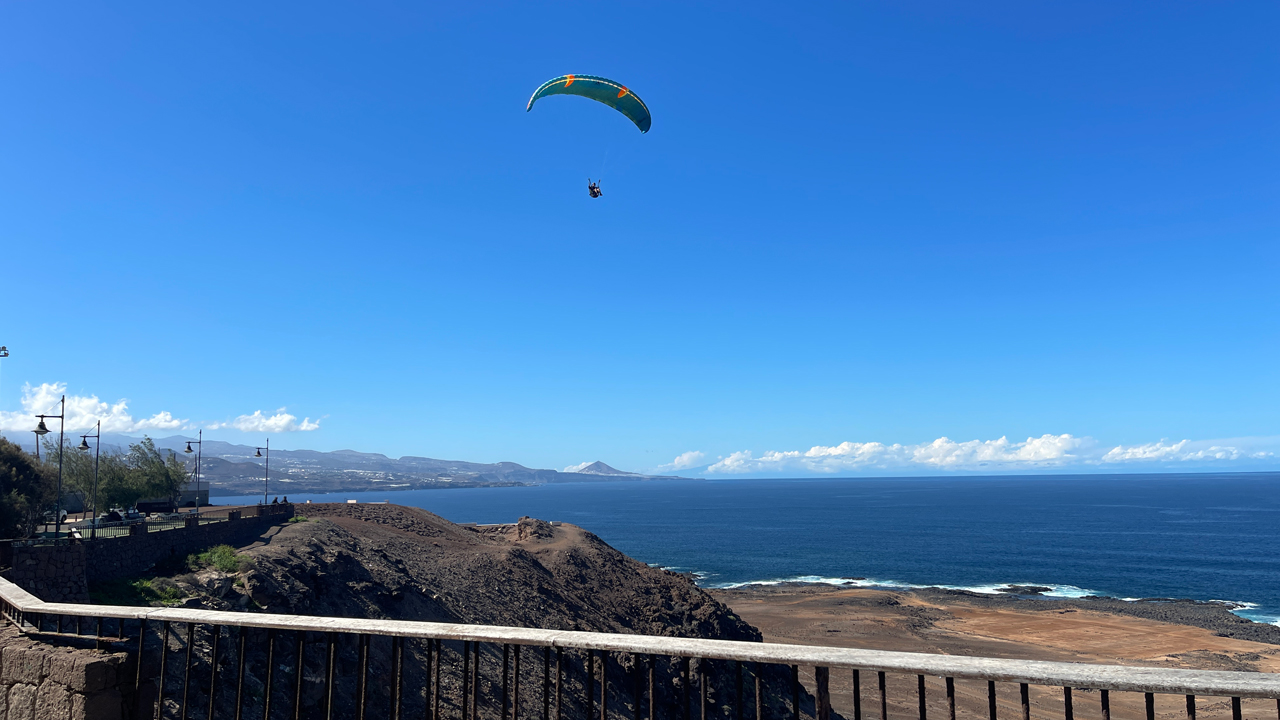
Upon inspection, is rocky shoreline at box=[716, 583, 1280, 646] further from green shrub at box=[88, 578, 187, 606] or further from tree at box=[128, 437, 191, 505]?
green shrub at box=[88, 578, 187, 606]

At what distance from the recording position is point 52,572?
20141 millimetres

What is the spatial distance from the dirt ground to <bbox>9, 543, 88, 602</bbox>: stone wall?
3345cm

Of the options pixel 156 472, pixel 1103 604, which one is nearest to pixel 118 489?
pixel 156 472

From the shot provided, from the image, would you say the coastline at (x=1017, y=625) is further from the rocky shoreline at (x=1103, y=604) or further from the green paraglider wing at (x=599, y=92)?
the green paraglider wing at (x=599, y=92)

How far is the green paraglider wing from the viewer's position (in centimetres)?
2847

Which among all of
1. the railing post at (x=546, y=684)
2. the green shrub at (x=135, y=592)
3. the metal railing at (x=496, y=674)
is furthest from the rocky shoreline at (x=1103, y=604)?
the railing post at (x=546, y=684)

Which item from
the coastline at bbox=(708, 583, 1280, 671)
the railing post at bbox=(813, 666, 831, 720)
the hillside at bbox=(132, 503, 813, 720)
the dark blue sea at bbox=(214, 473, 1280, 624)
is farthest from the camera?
the dark blue sea at bbox=(214, 473, 1280, 624)

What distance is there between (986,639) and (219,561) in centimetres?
5109

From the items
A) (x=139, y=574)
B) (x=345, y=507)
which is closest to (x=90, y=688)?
(x=139, y=574)

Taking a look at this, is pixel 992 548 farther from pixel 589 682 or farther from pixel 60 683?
pixel 60 683

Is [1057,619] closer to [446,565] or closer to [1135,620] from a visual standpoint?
[1135,620]

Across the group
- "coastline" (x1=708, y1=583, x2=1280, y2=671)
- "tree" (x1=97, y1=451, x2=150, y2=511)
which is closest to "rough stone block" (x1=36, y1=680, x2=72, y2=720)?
"coastline" (x1=708, y1=583, x2=1280, y2=671)

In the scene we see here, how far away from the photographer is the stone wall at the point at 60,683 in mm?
5184

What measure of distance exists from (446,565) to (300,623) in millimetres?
35865
